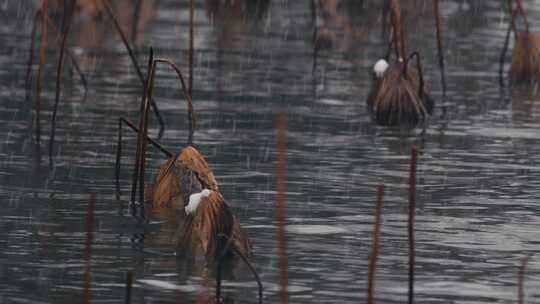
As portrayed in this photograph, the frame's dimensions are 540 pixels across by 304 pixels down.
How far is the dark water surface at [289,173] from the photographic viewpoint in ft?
34.0

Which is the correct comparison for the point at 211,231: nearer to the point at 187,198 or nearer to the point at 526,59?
the point at 187,198

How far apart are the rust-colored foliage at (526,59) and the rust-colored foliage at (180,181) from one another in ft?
29.8

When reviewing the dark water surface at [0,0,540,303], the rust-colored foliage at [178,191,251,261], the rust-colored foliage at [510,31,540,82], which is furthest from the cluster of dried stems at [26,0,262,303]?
the rust-colored foliage at [510,31,540,82]

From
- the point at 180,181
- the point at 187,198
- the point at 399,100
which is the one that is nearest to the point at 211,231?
the point at 187,198

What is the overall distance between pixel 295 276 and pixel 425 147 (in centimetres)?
646

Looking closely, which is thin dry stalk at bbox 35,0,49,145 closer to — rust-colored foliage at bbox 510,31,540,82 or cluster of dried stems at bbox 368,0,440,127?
cluster of dried stems at bbox 368,0,440,127

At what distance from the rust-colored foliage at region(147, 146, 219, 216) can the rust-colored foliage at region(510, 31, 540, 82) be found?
909 centimetres

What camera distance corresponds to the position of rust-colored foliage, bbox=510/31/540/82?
831 inches

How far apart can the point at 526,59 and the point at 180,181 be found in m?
→ 10.1

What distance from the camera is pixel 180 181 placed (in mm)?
12234

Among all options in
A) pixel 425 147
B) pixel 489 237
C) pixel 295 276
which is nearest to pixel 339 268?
pixel 295 276

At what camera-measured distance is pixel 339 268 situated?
35.3 ft

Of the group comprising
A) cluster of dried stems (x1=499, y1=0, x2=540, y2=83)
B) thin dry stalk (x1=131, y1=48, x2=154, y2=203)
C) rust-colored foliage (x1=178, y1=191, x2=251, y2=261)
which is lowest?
rust-colored foliage (x1=178, y1=191, x2=251, y2=261)

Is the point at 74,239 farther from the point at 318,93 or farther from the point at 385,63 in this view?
the point at 318,93
